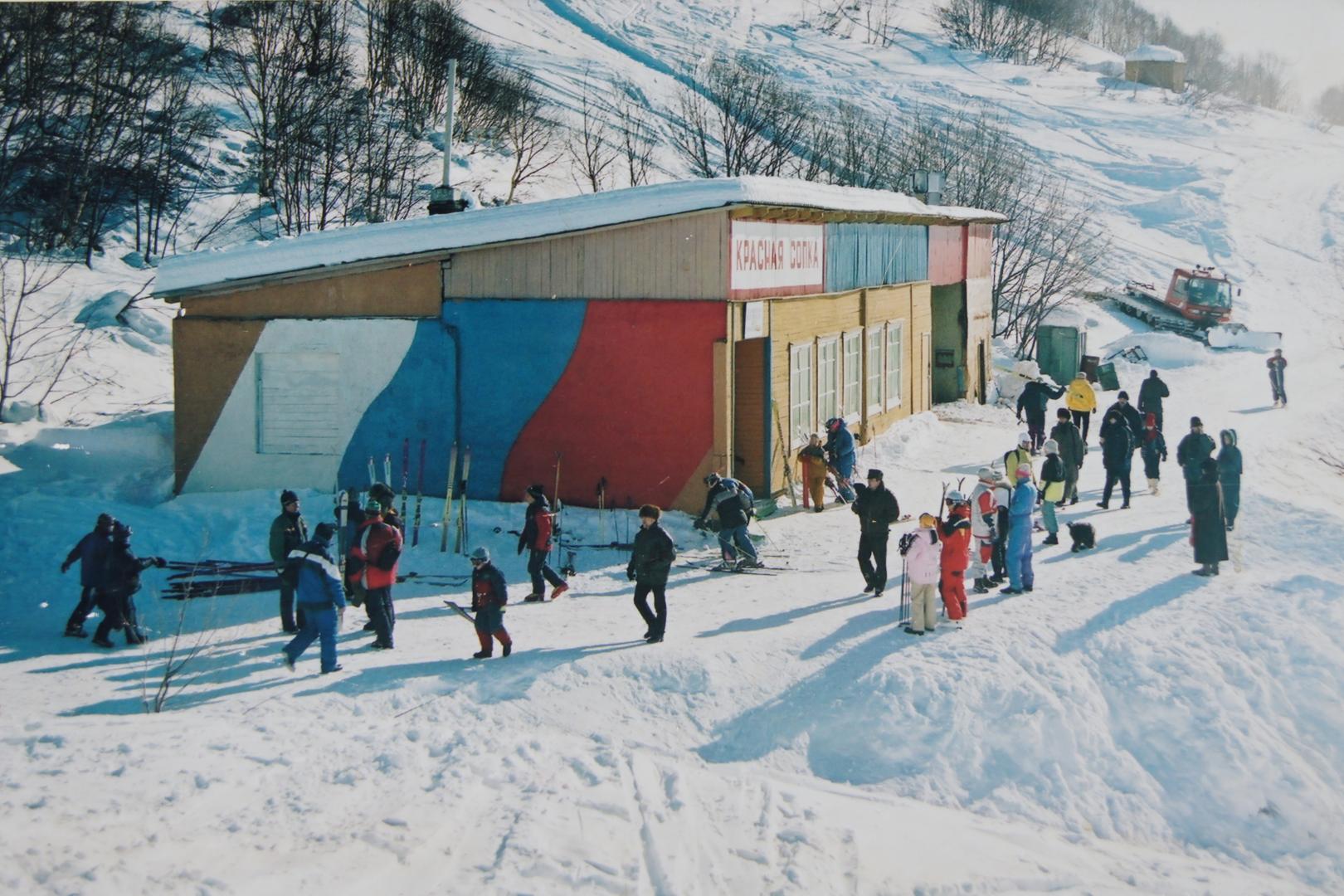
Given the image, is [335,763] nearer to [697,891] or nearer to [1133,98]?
[697,891]

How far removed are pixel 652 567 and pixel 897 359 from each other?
13.3m

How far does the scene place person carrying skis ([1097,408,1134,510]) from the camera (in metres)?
17.1

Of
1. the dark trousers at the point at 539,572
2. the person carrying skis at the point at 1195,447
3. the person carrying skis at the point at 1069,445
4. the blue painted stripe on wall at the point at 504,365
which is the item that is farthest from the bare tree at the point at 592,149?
the dark trousers at the point at 539,572

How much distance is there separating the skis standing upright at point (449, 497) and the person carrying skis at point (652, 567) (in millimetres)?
4653

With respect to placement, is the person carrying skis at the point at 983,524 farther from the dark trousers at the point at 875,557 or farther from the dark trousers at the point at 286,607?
the dark trousers at the point at 286,607

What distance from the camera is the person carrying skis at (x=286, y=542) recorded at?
12141 mm

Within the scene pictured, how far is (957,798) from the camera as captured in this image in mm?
9242

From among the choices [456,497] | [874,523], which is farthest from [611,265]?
[874,523]

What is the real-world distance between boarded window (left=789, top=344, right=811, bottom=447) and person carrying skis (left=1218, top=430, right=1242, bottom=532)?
19.1 ft

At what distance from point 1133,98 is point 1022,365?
63.0 metres

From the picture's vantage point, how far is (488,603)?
10.9m

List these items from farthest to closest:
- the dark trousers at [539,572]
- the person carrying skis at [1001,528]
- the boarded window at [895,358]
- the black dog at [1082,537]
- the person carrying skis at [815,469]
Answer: the boarded window at [895,358] < the person carrying skis at [815,469] < the black dog at [1082,537] < the dark trousers at [539,572] < the person carrying skis at [1001,528]

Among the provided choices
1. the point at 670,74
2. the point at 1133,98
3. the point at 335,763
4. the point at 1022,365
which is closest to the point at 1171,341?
the point at 1022,365

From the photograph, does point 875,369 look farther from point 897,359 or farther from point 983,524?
point 983,524
